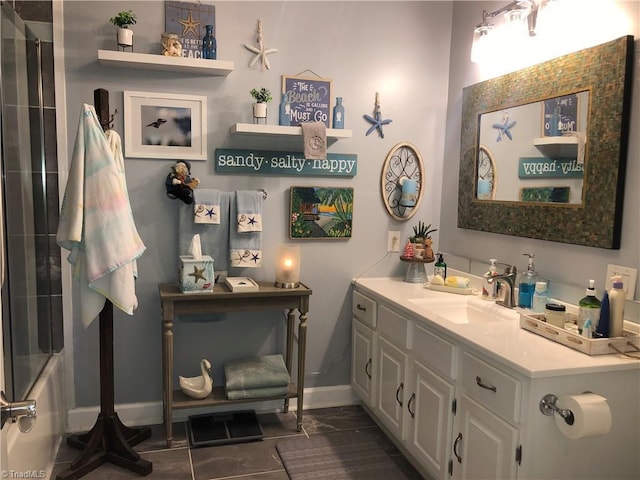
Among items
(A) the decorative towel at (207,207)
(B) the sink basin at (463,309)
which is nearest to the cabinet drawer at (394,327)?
(B) the sink basin at (463,309)

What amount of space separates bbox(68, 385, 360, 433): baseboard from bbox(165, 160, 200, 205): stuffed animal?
3.83ft

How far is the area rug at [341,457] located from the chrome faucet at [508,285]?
96 cm

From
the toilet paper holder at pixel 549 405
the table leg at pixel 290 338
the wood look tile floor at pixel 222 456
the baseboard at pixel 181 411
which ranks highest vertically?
the toilet paper holder at pixel 549 405

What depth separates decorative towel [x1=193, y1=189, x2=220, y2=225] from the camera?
287cm

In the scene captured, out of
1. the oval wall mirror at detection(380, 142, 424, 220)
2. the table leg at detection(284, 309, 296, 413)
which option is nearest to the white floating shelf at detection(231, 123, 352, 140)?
the oval wall mirror at detection(380, 142, 424, 220)

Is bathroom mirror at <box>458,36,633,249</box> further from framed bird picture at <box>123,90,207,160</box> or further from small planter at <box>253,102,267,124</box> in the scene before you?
framed bird picture at <box>123,90,207,160</box>

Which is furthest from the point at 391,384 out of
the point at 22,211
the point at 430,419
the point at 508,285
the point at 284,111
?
the point at 22,211

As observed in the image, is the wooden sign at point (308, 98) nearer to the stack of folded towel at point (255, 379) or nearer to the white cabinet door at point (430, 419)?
the stack of folded towel at point (255, 379)

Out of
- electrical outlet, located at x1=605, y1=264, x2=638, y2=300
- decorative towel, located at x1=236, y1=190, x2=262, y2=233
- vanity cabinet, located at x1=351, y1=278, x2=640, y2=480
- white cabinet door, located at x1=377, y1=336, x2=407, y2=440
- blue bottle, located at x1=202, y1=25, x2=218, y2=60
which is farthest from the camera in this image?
decorative towel, located at x1=236, y1=190, x2=262, y2=233

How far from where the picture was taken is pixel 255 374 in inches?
115

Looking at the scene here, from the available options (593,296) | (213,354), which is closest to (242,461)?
(213,354)

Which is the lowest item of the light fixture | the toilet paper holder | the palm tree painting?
the toilet paper holder

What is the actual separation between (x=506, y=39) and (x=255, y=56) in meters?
1.30

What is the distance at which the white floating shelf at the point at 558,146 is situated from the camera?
2.33 metres
